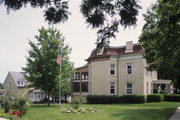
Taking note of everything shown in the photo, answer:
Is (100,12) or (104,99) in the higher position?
(100,12)

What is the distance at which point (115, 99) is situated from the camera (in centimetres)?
3378

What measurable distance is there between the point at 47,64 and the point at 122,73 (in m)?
12.3

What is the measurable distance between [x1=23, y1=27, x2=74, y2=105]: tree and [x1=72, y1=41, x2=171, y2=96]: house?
602 cm

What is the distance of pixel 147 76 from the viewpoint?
35.3 meters

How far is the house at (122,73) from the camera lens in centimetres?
3397

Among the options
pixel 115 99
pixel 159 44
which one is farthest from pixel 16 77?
pixel 159 44

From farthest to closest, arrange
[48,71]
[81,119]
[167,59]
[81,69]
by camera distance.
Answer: [81,69]
[48,71]
[167,59]
[81,119]

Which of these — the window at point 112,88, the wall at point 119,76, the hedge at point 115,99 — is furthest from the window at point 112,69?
the hedge at point 115,99

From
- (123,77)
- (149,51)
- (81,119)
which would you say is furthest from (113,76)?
(81,119)

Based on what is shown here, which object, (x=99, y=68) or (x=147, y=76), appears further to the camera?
(x=99, y=68)

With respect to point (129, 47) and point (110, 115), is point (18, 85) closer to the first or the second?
point (129, 47)

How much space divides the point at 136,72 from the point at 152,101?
461 centimetres

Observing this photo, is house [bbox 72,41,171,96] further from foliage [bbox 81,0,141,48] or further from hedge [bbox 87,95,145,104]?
foliage [bbox 81,0,141,48]

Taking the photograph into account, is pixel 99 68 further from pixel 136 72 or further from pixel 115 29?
pixel 115 29
